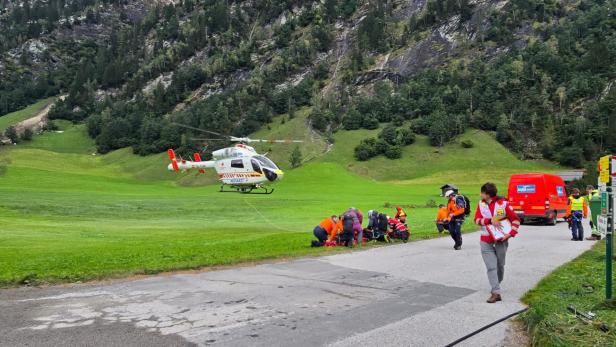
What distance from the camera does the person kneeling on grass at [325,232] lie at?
18594 mm

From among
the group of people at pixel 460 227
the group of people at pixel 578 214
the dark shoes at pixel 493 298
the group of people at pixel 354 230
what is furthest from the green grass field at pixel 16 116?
the dark shoes at pixel 493 298

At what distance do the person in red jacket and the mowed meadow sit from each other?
7180 mm

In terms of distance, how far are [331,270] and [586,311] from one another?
6577mm

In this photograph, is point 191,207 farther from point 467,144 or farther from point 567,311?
point 467,144

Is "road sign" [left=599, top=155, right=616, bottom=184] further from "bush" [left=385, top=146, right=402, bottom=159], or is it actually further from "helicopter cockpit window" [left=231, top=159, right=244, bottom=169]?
"bush" [left=385, top=146, right=402, bottom=159]

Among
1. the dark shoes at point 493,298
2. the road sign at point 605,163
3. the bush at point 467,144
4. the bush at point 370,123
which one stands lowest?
the dark shoes at point 493,298

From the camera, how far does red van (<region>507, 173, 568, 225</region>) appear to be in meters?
Result: 30.8

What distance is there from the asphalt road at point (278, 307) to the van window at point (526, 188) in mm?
19176

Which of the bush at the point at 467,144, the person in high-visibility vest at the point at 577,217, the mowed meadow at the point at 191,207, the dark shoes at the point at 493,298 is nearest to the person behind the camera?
the dark shoes at the point at 493,298

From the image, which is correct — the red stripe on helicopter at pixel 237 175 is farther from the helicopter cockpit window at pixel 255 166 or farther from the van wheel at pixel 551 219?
the van wheel at pixel 551 219

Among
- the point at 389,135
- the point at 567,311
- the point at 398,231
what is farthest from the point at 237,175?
the point at 389,135

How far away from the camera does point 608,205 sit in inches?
329

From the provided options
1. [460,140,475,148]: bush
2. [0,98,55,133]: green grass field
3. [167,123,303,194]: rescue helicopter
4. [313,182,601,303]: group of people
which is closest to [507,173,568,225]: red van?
[313,182,601,303]: group of people

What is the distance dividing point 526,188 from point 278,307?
27.4 metres
